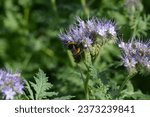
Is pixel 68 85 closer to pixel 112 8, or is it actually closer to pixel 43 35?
pixel 112 8

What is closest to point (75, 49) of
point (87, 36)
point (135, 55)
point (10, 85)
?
point (87, 36)

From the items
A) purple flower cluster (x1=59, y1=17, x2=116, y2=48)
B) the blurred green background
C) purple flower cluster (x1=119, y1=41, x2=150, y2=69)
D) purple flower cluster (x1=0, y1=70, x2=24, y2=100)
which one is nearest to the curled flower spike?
purple flower cluster (x1=59, y1=17, x2=116, y2=48)

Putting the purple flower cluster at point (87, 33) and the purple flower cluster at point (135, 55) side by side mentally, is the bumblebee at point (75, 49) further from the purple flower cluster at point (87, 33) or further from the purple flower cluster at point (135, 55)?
the purple flower cluster at point (135, 55)

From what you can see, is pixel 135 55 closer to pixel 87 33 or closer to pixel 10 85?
pixel 87 33

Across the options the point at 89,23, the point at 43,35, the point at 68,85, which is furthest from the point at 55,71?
the point at 89,23

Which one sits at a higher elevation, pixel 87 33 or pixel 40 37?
pixel 40 37
